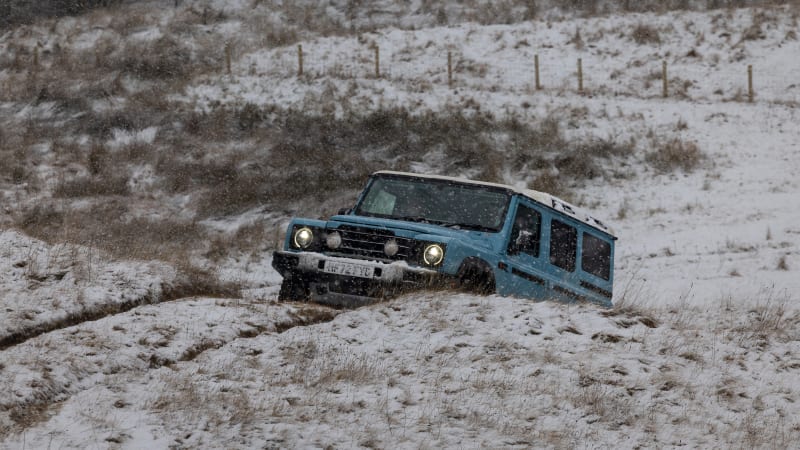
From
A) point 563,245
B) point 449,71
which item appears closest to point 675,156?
point 449,71

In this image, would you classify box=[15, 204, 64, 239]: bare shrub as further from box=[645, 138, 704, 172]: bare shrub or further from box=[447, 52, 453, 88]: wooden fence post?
box=[645, 138, 704, 172]: bare shrub

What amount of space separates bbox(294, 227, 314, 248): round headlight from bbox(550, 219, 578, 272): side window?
2.70 m

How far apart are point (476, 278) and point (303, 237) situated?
1809 millimetres

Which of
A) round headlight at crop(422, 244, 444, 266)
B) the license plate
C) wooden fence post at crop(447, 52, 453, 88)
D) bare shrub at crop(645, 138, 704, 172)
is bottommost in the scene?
bare shrub at crop(645, 138, 704, 172)

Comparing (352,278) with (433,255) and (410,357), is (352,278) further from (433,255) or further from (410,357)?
(410,357)

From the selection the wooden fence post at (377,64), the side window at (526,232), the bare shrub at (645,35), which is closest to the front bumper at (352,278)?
the side window at (526,232)

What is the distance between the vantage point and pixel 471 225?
31.0 feet

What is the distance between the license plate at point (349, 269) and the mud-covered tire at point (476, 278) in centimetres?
87

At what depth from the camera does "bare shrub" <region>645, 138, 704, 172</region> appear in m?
22.8

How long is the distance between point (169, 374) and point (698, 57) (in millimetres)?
27166

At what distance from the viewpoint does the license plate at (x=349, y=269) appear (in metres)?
8.55

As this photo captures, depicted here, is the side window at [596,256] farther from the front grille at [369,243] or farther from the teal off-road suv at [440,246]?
the front grille at [369,243]

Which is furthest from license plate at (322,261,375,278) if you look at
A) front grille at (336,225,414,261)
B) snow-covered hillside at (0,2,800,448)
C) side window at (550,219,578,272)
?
side window at (550,219,578,272)

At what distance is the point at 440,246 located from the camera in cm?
858
